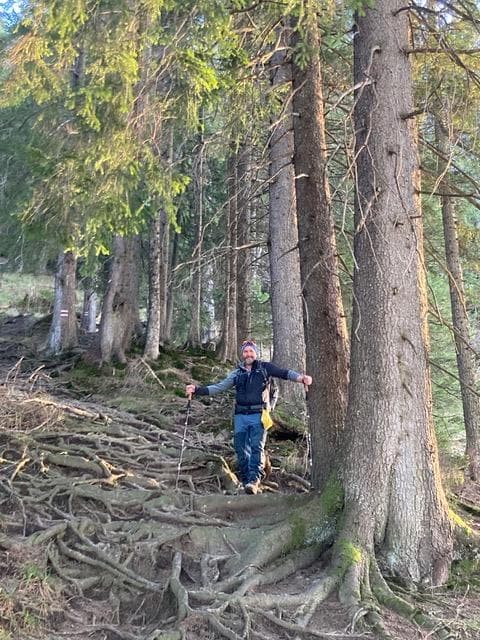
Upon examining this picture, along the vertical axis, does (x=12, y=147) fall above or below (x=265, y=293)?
above

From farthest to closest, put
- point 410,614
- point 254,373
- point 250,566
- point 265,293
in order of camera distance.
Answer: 1. point 265,293
2. point 254,373
3. point 250,566
4. point 410,614

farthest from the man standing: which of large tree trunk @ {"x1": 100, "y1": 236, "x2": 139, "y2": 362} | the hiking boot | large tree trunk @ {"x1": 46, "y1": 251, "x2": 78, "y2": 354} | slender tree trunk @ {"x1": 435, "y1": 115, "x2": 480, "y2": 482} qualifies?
large tree trunk @ {"x1": 46, "y1": 251, "x2": 78, "y2": 354}

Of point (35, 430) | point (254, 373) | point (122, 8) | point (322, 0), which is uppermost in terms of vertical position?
point (322, 0)

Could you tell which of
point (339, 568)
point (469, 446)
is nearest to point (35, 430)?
point (339, 568)

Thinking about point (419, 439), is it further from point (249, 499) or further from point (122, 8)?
point (122, 8)

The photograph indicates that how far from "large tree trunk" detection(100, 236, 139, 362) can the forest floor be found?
3.47m

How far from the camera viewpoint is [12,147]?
15.6m

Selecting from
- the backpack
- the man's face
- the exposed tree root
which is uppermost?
the man's face

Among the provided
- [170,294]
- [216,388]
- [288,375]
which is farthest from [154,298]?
[288,375]

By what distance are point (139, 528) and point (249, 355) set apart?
2.34 metres

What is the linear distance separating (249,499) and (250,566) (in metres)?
1.24

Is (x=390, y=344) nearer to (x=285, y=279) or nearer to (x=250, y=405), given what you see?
(x=250, y=405)

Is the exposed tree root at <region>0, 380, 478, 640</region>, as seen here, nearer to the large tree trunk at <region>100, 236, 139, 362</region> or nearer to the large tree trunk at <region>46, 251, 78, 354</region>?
the large tree trunk at <region>100, 236, 139, 362</region>

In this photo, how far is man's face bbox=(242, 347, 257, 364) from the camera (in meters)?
7.15
